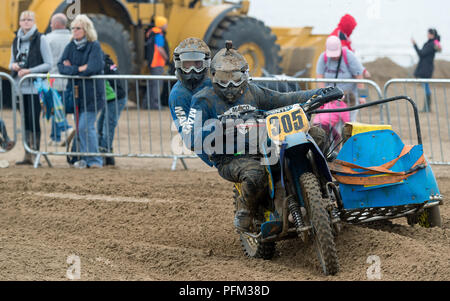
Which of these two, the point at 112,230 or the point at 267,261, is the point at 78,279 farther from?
the point at 112,230

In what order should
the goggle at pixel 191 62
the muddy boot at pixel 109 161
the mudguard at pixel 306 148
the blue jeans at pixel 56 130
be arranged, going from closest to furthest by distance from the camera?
the mudguard at pixel 306 148 < the goggle at pixel 191 62 < the muddy boot at pixel 109 161 < the blue jeans at pixel 56 130

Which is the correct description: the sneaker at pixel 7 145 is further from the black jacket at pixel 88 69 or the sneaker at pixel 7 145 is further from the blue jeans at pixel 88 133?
the black jacket at pixel 88 69

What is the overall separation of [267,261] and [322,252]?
0.80 meters

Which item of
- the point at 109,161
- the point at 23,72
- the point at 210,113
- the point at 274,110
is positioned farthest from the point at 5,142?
the point at 274,110

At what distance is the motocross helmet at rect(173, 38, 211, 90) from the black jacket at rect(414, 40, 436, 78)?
12670 millimetres

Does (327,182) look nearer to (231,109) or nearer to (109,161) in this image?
(231,109)

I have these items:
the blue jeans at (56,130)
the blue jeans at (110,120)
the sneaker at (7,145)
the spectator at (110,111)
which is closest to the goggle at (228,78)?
the spectator at (110,111)

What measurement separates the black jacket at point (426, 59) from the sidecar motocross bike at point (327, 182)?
12.7 m

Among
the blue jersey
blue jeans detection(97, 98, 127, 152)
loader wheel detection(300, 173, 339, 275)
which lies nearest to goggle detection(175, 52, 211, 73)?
the blue jersey

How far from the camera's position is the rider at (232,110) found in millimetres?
5449

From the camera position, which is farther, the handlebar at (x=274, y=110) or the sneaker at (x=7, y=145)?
the sneaker at (x=7, y=145)

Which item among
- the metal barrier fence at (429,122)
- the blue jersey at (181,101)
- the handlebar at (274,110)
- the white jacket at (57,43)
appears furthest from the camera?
the white jacket at (57,43)

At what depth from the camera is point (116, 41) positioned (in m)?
15.6

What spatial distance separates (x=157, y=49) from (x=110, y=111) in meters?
5.71
